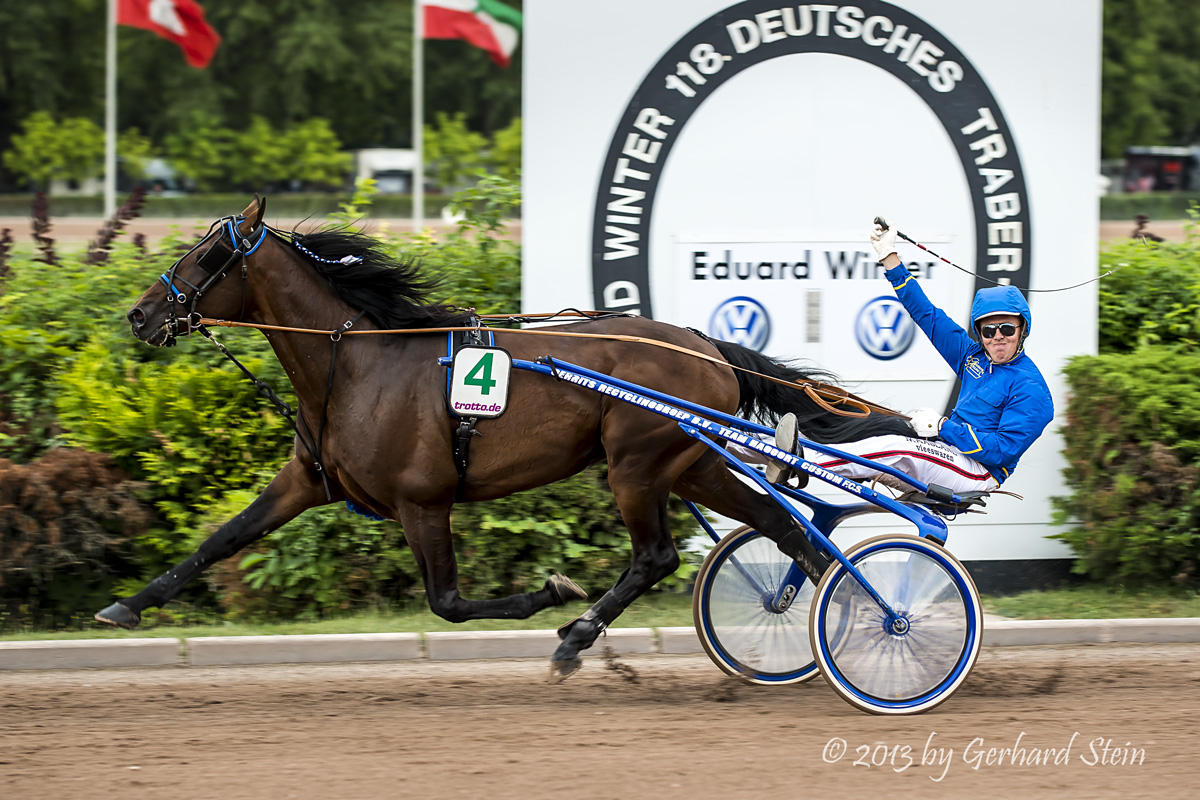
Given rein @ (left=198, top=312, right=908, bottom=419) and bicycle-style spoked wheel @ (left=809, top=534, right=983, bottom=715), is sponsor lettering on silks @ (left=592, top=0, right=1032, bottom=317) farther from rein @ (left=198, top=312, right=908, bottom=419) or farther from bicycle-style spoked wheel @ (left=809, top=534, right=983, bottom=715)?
bicycle-style spoked wheel @ (left=809, top=534, right=983, bottom=715)

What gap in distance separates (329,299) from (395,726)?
6.01 feet

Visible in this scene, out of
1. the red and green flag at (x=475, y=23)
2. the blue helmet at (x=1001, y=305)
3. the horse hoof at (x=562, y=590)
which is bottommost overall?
the horse hoof at (x=562, y=590)

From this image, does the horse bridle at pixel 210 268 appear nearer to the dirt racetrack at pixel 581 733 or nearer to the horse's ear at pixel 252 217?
the horse's ear at pixel 252 217

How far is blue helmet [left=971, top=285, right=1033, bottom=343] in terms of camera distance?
511 cm

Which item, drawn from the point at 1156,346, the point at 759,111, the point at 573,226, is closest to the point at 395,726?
the point at 573,226

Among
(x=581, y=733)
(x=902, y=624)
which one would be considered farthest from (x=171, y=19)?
(x=902, y=624)

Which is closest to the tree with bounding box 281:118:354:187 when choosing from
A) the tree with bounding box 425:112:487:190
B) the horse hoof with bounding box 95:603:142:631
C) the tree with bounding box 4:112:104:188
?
the tree with bounding box 425:112:487:190

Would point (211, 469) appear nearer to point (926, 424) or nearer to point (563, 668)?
point (563, 668)

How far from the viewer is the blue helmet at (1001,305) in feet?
16.8

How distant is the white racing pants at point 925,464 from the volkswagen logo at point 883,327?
1.98 metres

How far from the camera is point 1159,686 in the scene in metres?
5.48

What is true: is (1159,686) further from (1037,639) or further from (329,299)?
(329,299)

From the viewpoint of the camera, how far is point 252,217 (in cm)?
516

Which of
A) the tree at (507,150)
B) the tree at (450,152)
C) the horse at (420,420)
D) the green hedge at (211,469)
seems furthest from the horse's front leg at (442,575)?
the tree at (450,152)
